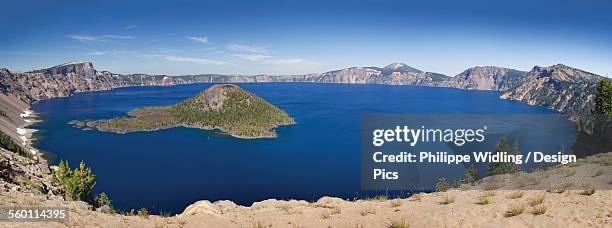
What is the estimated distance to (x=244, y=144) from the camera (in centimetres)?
16962

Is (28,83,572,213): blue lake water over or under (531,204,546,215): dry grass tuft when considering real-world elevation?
under

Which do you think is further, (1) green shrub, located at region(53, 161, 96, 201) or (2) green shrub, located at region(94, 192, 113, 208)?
(2) green shrub, located at region(94, 192, 113, 208)

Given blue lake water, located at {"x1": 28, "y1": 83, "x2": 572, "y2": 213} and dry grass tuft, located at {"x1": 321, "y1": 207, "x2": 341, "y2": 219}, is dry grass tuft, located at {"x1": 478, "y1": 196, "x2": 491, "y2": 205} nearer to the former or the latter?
dry grass tuft, located at {"x1": 321, "y1": 207, "x2": 341, "y2": 219}

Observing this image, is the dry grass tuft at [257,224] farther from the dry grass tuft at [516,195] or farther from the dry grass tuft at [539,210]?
the dry grass tuft at [516,195]

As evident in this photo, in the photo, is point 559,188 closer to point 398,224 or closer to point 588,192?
point 588,192

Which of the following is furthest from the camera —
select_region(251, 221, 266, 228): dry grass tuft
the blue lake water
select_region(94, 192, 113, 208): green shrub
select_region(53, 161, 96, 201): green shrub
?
the blue lake water

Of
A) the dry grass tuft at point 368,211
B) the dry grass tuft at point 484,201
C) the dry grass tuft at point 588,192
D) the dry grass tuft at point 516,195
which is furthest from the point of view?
the dry grass tuft at point 368,211

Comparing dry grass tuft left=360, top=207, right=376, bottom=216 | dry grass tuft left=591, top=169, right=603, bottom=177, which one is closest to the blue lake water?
dry grass tuft left=591, top=169, right=603, bottom=177

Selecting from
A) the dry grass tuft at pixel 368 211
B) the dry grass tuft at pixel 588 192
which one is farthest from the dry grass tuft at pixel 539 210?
the dry grass tuft at pixel 368 211

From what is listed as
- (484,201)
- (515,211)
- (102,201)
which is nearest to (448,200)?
(484,201)

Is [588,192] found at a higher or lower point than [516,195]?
higher

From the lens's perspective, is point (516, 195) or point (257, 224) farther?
point (257, 224)

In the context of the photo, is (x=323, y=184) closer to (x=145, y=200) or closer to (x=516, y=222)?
(x=145, y=200)

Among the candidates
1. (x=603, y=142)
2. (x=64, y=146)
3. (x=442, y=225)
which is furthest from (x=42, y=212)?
(x=64, y=146)
